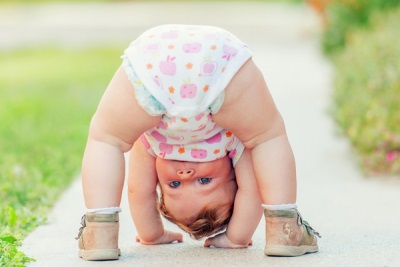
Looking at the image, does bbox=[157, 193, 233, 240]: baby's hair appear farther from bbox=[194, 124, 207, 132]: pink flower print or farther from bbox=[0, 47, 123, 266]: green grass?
bbox=[0, 47, 123, 266]: green grass

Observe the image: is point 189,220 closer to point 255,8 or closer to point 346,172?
point 346,172

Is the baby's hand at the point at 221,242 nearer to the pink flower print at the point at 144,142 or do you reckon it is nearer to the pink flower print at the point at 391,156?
the pink flower print at the point at 144,142

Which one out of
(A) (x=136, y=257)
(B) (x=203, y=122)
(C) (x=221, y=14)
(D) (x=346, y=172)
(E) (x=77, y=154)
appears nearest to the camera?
(B) (x=203, y=122)

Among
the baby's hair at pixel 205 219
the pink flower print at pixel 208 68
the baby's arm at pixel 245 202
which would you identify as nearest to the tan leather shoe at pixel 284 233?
the baby's arm at pixel 245 202

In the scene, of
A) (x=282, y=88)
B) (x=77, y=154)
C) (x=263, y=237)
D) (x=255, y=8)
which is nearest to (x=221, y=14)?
(x=255, y=8)

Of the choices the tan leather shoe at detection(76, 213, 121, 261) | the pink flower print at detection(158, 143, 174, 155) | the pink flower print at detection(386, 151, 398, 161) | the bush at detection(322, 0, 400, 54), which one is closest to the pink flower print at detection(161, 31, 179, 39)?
the pink flower print at detection(158, 143, 174, 155)

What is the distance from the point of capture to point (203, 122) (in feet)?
12.8

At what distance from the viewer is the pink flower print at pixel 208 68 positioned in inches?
150

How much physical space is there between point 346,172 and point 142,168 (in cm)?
274

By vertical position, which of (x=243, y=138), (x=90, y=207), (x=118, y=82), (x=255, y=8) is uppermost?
(x=118, y=82)

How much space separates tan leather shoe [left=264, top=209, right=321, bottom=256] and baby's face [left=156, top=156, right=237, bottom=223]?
0.25 m

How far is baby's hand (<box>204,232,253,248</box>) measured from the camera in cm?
433

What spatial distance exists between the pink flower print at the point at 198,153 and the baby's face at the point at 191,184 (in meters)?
0.04

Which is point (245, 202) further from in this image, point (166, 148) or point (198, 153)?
point (166, 148)
